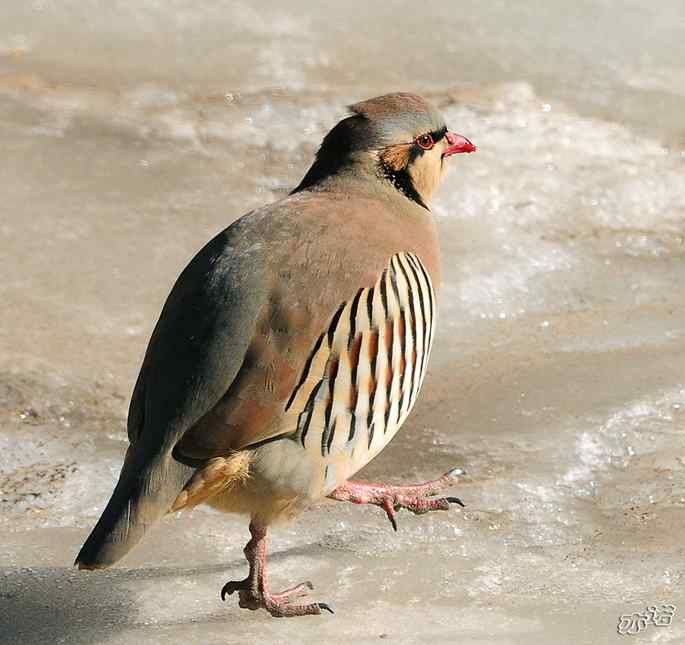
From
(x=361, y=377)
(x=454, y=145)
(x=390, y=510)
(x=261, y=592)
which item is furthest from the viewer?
(x=454, y=145)

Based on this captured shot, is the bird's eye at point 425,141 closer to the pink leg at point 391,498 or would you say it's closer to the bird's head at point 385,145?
the bird's head at point 385,145

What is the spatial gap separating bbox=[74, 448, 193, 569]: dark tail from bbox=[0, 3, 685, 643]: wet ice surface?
0.43m

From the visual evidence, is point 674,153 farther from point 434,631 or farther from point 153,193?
point 434,631

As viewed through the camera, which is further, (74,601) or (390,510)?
(390,510)

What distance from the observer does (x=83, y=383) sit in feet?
19.9

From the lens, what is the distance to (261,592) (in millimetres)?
4551

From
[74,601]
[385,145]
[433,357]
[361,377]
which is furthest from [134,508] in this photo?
[433,357]

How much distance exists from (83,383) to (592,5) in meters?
5.70

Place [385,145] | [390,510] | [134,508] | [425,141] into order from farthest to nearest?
[425,141] < [385,145] < [390,510] < [134,508]

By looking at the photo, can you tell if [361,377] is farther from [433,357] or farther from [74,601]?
[433,357]

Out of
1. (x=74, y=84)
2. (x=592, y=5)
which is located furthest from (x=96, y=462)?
(x=592, y=5)

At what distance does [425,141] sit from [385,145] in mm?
208

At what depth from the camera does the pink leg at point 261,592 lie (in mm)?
4527

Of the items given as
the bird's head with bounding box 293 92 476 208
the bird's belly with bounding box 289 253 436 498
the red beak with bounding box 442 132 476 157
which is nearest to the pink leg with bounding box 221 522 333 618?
the bird's belly with bounding box 289 253 436 498
